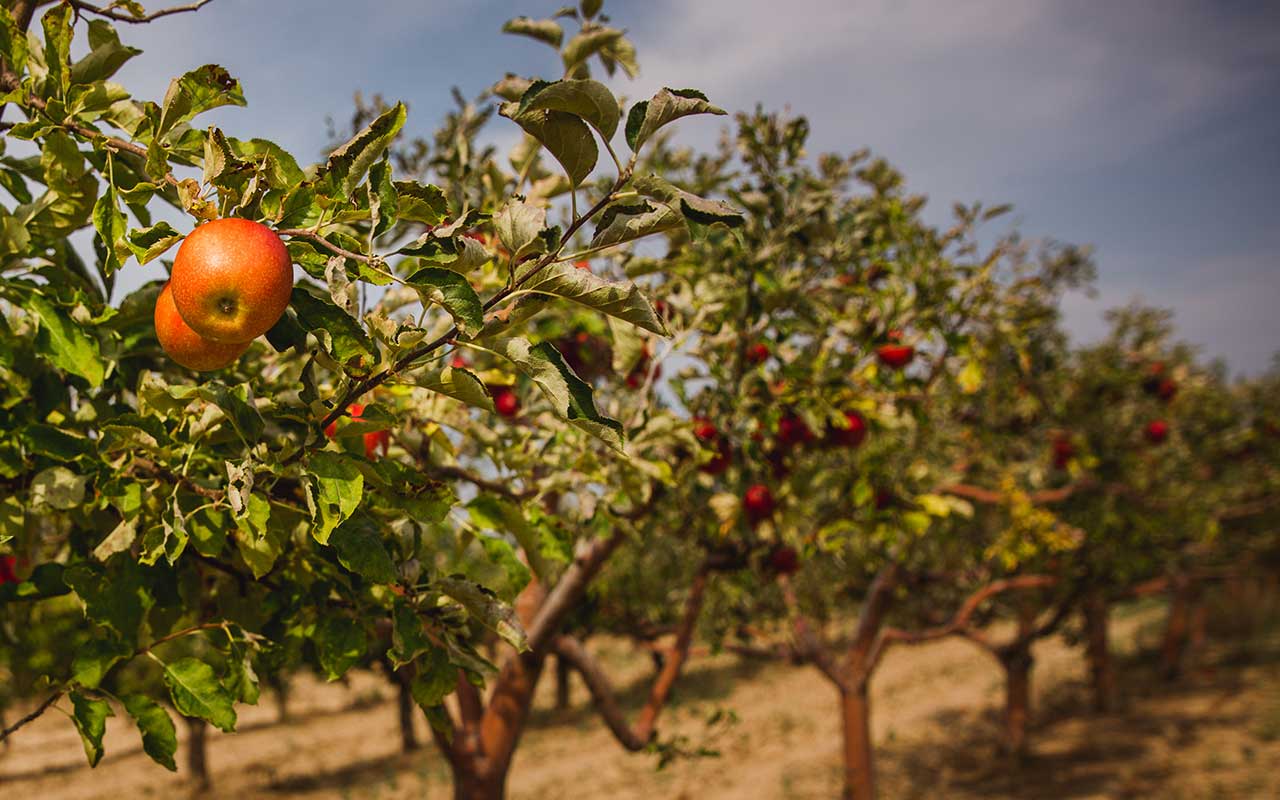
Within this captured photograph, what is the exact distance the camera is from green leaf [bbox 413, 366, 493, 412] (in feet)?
4.29

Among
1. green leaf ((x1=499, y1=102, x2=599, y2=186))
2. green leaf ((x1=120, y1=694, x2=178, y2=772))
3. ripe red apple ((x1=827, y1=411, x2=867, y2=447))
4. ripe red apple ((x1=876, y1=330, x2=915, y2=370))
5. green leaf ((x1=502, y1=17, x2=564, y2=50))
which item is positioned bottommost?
green leaf ((x1=120, y1=694, x2=178, y2=772))

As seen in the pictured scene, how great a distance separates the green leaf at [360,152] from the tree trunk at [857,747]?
23.3 ft

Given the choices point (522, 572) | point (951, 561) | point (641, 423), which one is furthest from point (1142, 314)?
point (522, 572)

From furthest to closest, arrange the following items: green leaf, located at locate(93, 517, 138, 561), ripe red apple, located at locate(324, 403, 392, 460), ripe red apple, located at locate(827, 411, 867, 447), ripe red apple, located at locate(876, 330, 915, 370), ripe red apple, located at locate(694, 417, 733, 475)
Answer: ripe red apple, located at locate(876, 330, 915, 370) < ripe red apple, located at locate(827, 411, 867, 447) < ripe red apple, located at locate(694, 417, 733, 475) < ripe red apple, located at locate(324, 403, 392, 460) < green leaf, located at locate(93, 517, 138, 561)

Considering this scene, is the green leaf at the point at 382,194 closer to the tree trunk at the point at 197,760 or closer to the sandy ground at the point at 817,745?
the sandy ground at the point at 817,745

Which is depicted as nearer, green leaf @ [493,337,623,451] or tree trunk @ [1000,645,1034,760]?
green leaf @ [493,337,623,451]

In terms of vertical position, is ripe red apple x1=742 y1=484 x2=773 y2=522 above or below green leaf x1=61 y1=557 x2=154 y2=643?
above

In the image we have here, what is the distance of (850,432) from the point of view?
3623mm

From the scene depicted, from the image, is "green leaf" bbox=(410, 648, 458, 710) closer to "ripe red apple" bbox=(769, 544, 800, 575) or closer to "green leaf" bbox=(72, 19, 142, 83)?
"green leaf" bbox=(72, 19, 142, 83)

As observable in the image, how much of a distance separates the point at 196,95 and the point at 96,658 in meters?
1.09

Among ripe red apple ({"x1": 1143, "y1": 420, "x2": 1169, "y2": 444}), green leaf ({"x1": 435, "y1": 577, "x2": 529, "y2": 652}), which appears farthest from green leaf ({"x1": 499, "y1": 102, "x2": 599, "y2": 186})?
ripe red apple ({"x1": 1143, "y1": 420, "x2": 1169, "y2": 444})

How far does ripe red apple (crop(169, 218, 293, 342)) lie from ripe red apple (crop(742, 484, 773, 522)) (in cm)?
265

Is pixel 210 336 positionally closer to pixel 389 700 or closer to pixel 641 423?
pixel 641 423

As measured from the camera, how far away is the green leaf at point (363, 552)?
4.64 feet
